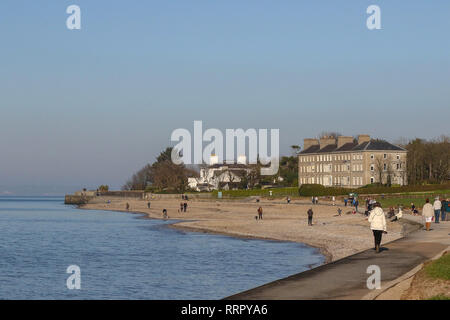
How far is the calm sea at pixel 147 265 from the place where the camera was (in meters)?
27.0

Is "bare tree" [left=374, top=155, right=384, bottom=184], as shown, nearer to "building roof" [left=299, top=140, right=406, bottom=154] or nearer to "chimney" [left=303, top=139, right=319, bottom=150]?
"building roof" [left=299, top=140, right=406, bottom=154]

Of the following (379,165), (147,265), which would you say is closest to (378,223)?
(147,265)

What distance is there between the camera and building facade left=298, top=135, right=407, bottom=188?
454 feet

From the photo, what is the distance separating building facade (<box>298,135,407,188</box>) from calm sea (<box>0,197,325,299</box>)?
88.4 metres

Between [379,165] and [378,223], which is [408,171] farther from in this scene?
[378,223]

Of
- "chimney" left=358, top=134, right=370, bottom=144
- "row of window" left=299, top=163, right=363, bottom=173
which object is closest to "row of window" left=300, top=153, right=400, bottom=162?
"row of window" left=299, top=163, right=363, bottom=173

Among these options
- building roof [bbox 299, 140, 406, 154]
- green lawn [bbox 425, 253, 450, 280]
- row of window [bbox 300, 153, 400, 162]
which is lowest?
green lawn [bbox 425, 253, 450, 280]

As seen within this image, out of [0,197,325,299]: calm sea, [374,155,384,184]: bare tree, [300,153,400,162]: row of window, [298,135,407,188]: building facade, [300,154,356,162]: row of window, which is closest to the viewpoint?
[0,197,325,299]: calm sea

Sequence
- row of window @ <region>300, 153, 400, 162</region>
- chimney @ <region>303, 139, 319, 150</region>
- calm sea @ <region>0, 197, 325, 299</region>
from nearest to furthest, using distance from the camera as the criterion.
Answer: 1. calm sea @ <region>0, 197, 325, 299</region>
2. row of window @ <region>300, 153, 400, 162</region>
3. chimney @ <region>303, 139, 319, 150</region>

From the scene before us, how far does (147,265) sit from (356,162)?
109 meters

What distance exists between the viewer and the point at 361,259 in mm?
23500

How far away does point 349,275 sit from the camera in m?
19.5
